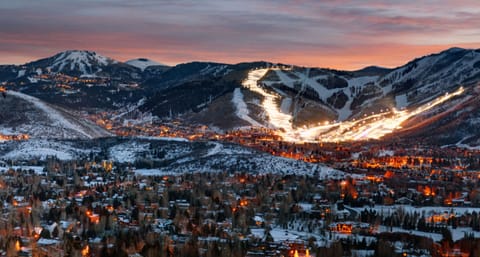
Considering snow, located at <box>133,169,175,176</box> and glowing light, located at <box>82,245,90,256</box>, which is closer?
glowing light, located at <box>82,245,90,256</box>

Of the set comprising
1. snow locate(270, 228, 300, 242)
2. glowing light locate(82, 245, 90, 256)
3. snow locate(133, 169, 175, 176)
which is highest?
snow locate(133, 169, 175, 176)

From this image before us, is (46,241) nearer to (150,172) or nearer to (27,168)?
(150,172)

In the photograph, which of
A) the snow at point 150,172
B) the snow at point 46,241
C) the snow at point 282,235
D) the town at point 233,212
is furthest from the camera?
the snow at point 150,172

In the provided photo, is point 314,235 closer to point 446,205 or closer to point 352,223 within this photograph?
point 352,223

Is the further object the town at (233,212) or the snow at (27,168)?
the snow at (27,168)

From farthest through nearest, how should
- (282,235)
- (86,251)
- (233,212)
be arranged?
(233,212) < (282,235) < (86,251)

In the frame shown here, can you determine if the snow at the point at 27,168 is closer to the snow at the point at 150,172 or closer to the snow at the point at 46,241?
the snow at the point at 150,172

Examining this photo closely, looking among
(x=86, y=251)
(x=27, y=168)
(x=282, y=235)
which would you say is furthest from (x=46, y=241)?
(x=27, y=168)

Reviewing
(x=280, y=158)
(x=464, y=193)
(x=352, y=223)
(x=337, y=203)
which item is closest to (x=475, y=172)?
(x=464, y=193)

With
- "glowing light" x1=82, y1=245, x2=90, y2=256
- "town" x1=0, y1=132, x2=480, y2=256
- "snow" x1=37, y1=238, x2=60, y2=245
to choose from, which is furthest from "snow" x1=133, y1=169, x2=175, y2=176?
"glowing light" x1=82, y1=245, x2=90, y2=256

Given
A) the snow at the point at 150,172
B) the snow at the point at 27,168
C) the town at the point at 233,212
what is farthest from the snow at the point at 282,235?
the snow at the point at 27,168

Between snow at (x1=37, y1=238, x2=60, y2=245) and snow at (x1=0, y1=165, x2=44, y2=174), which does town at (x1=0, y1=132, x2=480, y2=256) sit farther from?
snow at (x1=0, y1=165, x2=44, y2=174)

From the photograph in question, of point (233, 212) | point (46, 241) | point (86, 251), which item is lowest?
point (86, 251)
